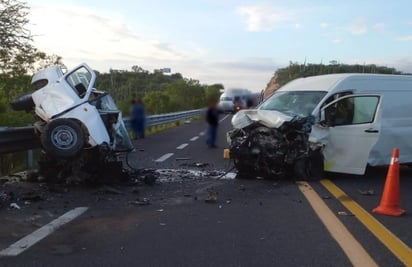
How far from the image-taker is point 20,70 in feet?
74.3

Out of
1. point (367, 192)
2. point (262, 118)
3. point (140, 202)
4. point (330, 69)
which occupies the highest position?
point (330, 69)

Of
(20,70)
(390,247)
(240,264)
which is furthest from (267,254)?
(20,70)

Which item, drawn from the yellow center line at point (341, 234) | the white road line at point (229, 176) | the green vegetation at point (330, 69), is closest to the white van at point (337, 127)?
the white road line at point (229, 176)

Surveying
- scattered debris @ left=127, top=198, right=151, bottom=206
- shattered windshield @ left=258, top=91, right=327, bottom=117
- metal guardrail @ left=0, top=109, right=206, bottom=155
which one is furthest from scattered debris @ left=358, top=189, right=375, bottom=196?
metal guardrail @ left=0, top=109, right=206, bottom=155

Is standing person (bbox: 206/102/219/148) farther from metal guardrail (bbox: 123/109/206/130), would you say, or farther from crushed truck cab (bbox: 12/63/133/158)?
crushed truck cab (bbox: 12/63/133/158)

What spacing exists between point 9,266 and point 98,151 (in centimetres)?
432

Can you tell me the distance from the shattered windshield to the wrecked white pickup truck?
345 centimetres

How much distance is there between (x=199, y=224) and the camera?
634 cm

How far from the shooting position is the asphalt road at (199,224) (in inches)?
196

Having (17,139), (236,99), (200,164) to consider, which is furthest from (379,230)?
(236,99)

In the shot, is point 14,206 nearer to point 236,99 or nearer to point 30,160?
point 30,160

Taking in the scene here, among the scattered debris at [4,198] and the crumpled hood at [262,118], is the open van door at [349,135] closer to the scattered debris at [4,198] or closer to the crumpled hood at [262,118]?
the crumpled hood at [262,118]

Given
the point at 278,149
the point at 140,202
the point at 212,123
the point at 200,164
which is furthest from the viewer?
the point at 212,123

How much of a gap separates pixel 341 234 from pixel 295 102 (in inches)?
213
